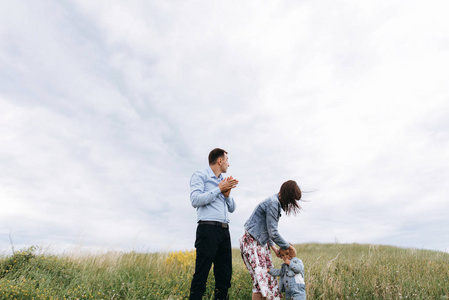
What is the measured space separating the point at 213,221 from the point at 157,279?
10.4 feet

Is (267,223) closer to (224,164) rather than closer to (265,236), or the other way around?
(265,236)

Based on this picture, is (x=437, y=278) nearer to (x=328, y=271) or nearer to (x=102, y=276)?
(x=328, y=271)

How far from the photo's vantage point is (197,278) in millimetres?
4812

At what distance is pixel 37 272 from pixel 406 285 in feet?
28.6

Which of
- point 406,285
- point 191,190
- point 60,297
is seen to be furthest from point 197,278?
point 406,285

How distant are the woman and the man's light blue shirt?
490 mm

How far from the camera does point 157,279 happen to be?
706 cm

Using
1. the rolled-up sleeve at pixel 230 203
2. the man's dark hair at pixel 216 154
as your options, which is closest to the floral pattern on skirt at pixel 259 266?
the rolled-up sleeve at pixel 230 203

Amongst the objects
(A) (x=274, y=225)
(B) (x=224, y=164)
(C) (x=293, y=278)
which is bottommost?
(C) (x=293, y=278)

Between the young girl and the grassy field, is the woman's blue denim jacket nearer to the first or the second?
the young girl

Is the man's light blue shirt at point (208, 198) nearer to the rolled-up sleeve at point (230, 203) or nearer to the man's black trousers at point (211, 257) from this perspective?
the rolled-up sleeve at point (230, 203)

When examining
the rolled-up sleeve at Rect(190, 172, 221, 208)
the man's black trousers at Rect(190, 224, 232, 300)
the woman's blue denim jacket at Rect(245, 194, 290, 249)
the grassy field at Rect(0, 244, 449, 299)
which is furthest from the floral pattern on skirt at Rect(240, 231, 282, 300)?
the grassy field at Rect(0, 244, 449, 299)

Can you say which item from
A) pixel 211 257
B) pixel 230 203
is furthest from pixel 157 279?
pixel 230 203

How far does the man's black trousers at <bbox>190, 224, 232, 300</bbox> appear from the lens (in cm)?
473
